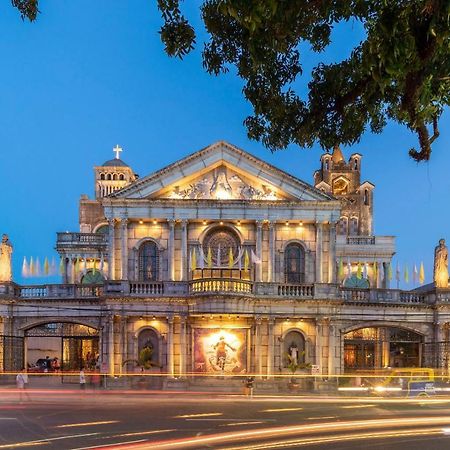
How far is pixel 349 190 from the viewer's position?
81.8 metres

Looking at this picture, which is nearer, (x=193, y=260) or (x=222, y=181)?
(x=193, y=260)

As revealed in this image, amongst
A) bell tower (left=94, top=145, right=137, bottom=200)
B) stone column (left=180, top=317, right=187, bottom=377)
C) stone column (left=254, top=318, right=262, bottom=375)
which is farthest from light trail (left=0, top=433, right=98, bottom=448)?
bell tower (left=94, top=145, right=137, bottom=200)

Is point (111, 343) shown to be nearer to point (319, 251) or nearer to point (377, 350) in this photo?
point (319, 251)

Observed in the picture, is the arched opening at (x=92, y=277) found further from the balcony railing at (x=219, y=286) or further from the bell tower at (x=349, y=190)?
the bell tower at (x=349, y=190)

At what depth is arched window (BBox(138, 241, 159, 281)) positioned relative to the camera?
43.8 meters

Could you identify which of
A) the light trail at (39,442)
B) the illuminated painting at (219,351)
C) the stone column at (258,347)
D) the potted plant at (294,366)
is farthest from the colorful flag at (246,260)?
the light trail at (39,442)

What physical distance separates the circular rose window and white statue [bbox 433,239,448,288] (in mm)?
13529

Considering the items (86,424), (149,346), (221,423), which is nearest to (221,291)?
(149,346)

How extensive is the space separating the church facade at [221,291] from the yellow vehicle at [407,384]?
527cm

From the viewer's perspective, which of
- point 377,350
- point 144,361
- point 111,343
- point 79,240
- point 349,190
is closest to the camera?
point 144,361

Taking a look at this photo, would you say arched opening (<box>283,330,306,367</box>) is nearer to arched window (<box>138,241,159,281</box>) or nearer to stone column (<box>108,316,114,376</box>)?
arched window (<box>138,241,159,281</box>)

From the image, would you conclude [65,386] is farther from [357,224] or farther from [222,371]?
[357,224]

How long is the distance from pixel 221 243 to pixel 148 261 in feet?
16.4

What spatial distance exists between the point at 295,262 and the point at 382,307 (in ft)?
21.5
